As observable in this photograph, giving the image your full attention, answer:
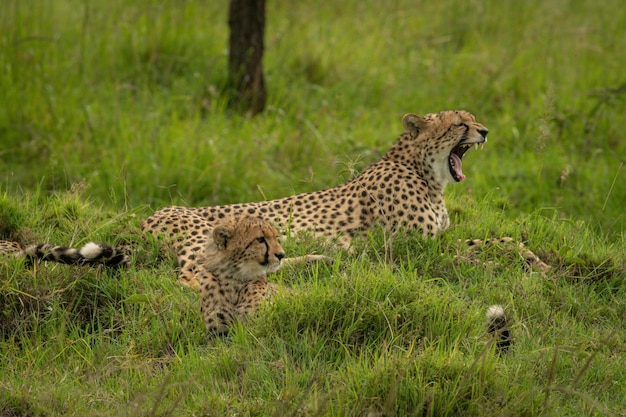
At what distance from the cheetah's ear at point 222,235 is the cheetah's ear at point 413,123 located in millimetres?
1725

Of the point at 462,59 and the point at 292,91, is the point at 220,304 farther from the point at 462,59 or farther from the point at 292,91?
the point at 462,59

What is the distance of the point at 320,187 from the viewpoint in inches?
290

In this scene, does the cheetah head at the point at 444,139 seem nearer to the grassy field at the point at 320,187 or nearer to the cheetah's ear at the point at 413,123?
the cheetah's ear at the point at 413,123

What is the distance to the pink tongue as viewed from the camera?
5.79 metres

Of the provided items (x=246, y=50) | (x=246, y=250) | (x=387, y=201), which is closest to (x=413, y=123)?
(x=387, y=201)

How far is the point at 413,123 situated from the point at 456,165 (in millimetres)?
369

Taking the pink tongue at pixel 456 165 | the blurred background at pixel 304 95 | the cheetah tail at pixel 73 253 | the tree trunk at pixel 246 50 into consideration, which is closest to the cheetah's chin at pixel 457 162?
the pink tongue at pixel 456 165

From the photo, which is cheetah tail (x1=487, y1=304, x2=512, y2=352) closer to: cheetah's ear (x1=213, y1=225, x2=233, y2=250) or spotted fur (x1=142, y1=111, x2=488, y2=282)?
spotted fur (x1=142, y1=111, x2=488, y2=282)

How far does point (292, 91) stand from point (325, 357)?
193 inches

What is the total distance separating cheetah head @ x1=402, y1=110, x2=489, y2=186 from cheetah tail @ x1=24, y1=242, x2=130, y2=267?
204cm

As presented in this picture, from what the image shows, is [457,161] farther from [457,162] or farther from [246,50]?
[246,50]

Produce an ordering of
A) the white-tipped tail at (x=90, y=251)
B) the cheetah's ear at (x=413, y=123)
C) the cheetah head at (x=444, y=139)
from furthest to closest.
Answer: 1. the cheetah's ear at (x=413, y=123)
2. the cheetah head at (x=444, y=139)
3. the white-tipped tail at (x=90, y=251)

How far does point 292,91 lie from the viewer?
28.9ft

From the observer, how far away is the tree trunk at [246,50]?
8.45 meters
